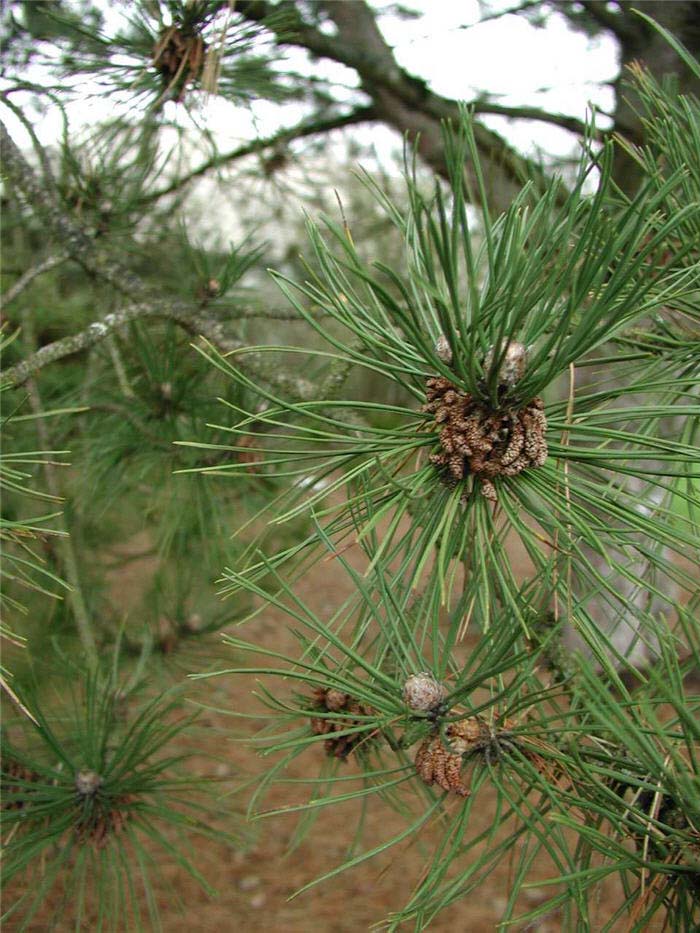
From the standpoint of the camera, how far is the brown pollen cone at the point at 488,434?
1.49 ft

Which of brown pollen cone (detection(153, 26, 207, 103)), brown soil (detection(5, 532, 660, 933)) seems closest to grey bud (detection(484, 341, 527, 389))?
brown pollen cone (detection(153, 26, 207, 103))

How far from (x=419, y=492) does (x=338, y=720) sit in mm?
190

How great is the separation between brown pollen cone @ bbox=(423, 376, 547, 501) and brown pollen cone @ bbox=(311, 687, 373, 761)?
0.67ft

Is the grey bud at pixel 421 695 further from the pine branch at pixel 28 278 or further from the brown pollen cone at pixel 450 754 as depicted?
the pine branch at pixel 28 278

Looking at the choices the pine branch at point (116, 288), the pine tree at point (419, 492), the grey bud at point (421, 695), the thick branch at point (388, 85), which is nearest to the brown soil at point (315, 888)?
the pine tree at point (419, 492)

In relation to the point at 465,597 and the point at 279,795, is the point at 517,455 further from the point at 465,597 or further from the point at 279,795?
the point at 279,795

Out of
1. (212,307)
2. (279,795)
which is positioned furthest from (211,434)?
(279,795)

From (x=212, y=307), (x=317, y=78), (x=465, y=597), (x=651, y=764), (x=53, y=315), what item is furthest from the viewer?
(x=317, y=78)

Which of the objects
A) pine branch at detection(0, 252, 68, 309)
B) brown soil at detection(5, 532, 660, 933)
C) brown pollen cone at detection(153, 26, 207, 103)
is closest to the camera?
pine branch at detection(0, 252, 68, 309)

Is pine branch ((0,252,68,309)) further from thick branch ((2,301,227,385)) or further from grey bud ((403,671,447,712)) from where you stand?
grey bud ((403,671,447,712))

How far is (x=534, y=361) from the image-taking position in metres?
0.42

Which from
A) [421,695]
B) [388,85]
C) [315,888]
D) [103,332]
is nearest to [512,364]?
[421,695]

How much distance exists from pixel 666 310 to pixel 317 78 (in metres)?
1.20

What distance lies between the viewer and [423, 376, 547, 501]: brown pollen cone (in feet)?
1.49
